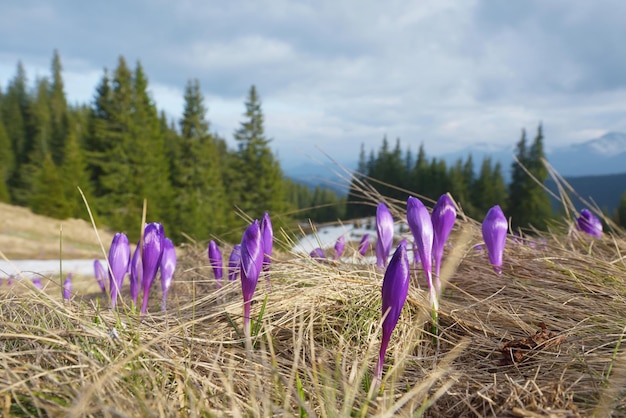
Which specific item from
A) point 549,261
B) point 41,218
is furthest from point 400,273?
point 41,218

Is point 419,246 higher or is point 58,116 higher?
point 58,116

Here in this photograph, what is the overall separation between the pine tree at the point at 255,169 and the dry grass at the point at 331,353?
99.8 ft

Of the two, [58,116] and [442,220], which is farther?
[58,116]

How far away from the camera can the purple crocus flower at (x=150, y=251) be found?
1.89 metres

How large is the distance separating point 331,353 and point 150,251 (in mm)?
930

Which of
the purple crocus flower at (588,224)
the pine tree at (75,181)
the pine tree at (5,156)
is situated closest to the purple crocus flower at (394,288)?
the purple crocus flower at (588,224)

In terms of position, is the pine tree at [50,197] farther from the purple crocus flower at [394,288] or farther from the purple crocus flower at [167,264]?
the purple crocus flower at [394,288]

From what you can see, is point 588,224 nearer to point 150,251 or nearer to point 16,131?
point 150,251

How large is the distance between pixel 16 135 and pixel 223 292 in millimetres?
60718

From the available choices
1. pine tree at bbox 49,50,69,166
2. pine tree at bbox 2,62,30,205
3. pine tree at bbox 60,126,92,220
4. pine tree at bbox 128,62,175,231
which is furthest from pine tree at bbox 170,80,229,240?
pine tree at bbox 2,62,30,205

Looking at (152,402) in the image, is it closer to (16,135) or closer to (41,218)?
(41,218)

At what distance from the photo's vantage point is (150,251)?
1912mm

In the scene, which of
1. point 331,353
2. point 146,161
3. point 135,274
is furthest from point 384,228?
point 146,161

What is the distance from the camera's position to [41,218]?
2938 cm
